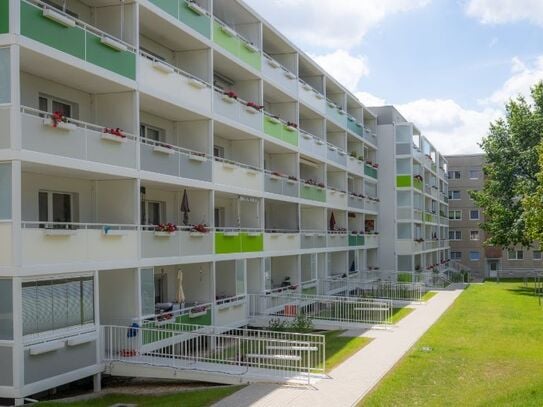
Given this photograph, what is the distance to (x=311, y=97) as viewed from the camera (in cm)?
3594

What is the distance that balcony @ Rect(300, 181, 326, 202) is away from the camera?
33922 mm

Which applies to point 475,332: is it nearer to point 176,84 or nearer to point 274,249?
point 274,249

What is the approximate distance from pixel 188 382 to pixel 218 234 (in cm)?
754

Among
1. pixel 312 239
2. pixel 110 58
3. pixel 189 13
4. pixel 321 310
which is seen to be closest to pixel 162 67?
pixel 110 58

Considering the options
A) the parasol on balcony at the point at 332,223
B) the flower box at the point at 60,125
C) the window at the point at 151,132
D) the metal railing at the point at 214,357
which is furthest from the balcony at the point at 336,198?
the flower box at the point at 60,125

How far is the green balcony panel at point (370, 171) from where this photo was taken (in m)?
47.4

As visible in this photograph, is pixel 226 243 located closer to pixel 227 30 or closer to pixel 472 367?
pixel 227 30

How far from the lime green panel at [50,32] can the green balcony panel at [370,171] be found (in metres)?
32.7

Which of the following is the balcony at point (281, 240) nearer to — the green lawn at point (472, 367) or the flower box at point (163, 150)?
the green lawn at point (472, 367)

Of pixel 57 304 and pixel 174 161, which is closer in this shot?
pixel 57 304

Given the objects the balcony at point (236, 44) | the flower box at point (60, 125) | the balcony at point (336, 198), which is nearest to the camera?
the flower box at point (60, 125)

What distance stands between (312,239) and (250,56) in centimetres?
1127

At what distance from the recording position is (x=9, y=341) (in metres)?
A: 14.2

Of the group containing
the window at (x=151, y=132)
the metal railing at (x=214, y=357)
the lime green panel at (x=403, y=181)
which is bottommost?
the metal railing at (x=214, y=357)
